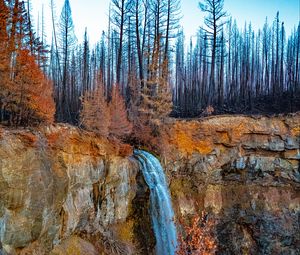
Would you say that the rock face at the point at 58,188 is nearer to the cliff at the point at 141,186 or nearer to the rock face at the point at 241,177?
the cliff at the point at 141,186

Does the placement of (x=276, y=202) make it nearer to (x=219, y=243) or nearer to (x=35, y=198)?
(x=219, y=243)

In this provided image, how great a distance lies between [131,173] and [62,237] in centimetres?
493

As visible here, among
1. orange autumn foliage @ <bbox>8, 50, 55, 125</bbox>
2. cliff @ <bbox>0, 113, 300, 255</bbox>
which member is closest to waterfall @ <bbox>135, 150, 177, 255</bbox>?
cliff @ <bbox>0, 113, 300, 255</bbox>

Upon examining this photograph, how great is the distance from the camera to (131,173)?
15094 millimetres

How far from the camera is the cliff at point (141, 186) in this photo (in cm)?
934

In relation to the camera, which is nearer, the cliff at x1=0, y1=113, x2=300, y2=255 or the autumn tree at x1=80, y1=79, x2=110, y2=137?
the cliff at x1=0, y1=113, x2=300, y2=255

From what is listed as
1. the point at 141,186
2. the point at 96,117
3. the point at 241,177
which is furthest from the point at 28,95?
the point at 241,177

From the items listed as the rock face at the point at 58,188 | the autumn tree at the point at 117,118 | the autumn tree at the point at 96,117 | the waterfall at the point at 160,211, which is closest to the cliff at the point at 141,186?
the rock face at the point at 58,188

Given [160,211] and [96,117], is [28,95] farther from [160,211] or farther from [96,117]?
[160,211]

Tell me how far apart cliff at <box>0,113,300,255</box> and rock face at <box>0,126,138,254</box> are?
0.11 feet

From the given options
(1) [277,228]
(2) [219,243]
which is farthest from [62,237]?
(1) [277,228]

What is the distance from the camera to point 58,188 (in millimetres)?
10516

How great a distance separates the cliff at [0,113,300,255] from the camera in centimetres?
934

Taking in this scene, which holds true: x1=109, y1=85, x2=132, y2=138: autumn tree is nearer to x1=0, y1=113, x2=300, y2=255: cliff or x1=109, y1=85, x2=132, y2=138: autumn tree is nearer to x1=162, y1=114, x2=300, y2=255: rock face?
x1=0, y1=113, x2=300, y2=255: cliff
